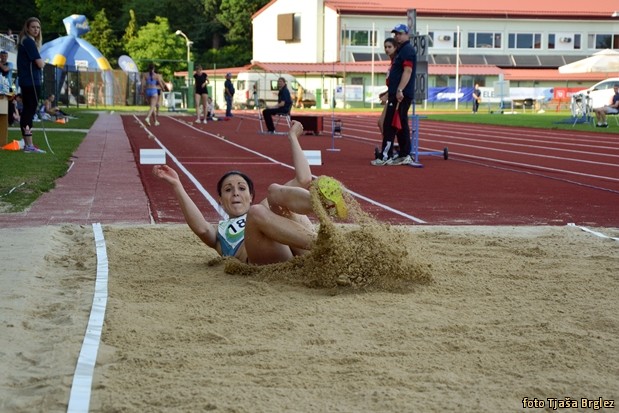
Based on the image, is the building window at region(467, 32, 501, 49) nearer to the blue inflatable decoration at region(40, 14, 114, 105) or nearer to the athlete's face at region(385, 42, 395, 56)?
the blue inflatable decoration at region(40, 14, 114, 105)

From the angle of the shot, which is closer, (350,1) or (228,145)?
(228,145)

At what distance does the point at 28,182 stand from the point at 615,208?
608 cm

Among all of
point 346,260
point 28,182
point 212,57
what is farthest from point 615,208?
point 212,57

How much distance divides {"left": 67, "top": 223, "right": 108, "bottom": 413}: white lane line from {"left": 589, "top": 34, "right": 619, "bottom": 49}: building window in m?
69.8

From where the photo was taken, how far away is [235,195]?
5598mm

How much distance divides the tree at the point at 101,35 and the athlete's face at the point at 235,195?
70.8 metres

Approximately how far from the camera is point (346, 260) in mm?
5113

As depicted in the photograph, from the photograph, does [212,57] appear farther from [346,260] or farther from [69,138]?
[346,260]

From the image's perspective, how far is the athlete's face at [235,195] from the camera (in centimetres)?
560

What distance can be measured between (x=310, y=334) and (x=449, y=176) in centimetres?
852

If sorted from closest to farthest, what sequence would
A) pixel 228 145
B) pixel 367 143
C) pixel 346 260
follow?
pixel 346 260 → pixel 228 145 → pixel 367 143

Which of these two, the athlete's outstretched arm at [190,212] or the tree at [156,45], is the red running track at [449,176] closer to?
the athlete's outstretched arm at [190,212]

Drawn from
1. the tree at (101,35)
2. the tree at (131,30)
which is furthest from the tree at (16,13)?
the tree at (131,30)

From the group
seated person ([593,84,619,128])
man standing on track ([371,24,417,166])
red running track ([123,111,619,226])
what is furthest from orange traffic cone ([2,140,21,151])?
seated person ([593,84,619,128])
